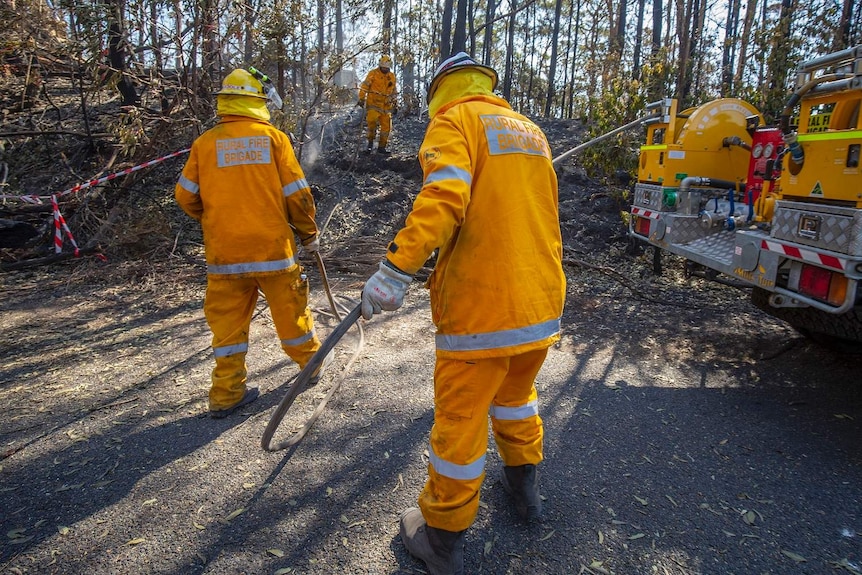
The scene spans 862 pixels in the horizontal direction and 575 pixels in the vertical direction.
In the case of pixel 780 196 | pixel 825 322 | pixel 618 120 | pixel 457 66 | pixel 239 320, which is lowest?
pixel 239 320

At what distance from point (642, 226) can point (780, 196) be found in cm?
193

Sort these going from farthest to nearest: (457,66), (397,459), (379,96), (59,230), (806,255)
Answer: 1. (379,96)
2. (59,230)
3. (806,255)
4. (397,459)
5. (457,66)

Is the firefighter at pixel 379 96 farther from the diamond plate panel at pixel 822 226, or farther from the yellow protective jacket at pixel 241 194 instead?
the diamond plate panel at pixel 822 226

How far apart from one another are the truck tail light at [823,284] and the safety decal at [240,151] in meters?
3.39

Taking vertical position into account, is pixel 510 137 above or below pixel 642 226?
above

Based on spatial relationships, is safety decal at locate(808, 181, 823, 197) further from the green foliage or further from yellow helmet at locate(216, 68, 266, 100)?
the green foliage

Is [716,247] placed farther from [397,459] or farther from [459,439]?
[459,439]

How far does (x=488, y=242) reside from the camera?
6.48ft

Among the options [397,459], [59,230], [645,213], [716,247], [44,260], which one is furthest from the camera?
[59,230]

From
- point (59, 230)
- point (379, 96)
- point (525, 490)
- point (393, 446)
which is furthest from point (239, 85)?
point (379, 96)

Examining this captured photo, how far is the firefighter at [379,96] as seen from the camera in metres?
9.91

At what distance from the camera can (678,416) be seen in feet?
10.9

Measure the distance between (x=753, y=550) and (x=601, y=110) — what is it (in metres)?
6.48

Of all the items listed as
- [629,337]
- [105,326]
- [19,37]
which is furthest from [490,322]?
[19,37]
